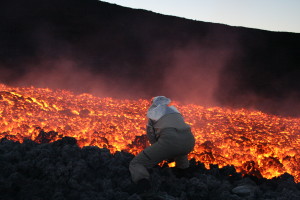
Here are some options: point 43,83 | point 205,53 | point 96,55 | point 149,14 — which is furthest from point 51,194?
point 149,14

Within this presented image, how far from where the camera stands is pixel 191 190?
16.8 feet

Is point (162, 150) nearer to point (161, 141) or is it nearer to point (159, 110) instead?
point (161, 141)

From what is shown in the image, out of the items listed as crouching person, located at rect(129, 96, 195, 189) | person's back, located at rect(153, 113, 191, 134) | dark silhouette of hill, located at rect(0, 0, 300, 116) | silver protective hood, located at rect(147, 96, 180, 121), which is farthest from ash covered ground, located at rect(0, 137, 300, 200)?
dark silhouette of hill, located at rect(0, 0, 300, 116)

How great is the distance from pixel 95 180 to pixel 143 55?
25377 mm

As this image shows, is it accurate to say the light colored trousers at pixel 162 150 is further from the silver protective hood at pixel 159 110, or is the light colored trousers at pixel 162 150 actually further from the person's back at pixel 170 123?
the silver protective hood at pixel 159 110

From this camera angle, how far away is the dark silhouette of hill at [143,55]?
2197 centimetres

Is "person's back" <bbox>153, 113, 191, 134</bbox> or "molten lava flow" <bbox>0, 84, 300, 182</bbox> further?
"molten lava flow" <bbox>0, 84, 300, 182</bbox>

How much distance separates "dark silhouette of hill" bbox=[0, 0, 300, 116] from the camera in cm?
2197

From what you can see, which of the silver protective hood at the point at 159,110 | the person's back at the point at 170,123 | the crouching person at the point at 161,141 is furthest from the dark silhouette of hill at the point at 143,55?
the person's back at the point at 170,123

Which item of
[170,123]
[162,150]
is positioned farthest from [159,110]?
[162,150]

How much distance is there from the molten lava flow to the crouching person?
1432 mm

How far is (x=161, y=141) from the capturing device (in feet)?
17.5

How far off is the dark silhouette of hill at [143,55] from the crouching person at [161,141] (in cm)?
1307

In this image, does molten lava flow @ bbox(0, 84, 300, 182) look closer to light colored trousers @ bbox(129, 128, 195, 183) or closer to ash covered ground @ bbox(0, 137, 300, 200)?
ash covered ground @ bbox(0, 137, 300, 200)
